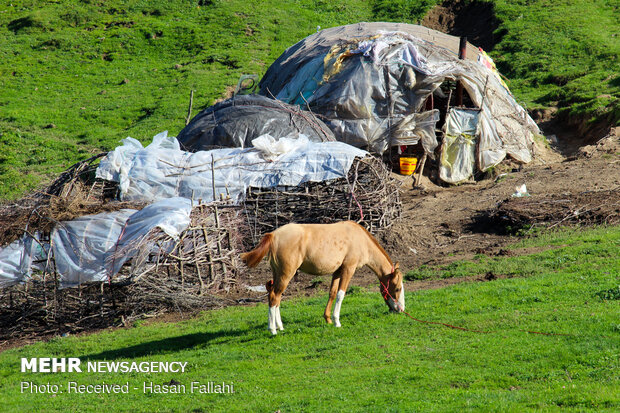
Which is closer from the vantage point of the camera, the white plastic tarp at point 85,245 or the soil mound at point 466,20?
the white plastic tarp at point 85,245

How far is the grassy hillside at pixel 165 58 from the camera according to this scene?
1263 inches

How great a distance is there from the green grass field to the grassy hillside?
15642mm

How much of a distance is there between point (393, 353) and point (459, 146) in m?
17.0

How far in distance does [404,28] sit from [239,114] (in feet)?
38.9

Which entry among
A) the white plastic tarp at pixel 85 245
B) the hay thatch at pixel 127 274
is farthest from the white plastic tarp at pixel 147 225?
the white plastic tarp at pixel 85 245

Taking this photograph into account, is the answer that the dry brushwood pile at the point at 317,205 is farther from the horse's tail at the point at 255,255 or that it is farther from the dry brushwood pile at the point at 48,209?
the horse's tail at the point at 255,255

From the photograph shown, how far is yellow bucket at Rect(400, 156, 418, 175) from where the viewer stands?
26172 mm

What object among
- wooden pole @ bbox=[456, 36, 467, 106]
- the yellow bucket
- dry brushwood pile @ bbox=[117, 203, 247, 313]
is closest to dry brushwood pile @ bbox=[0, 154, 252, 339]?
dry brushwood pile @ bbox=[117, 203, 247, 313]

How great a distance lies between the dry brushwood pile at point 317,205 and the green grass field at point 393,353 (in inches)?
160

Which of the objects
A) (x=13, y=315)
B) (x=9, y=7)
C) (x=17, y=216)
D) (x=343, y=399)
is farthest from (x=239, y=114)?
(x=9, y=7)

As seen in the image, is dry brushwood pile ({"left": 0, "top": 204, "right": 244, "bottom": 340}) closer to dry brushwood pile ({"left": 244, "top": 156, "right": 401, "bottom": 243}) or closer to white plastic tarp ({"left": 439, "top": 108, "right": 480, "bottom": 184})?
dry brushwood pile ({"left": 244, "top": 156, "right": 401, "bottom": 243})

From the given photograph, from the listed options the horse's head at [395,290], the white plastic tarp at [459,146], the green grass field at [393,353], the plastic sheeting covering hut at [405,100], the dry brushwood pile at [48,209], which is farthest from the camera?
the white plastic tarp at [459,146]

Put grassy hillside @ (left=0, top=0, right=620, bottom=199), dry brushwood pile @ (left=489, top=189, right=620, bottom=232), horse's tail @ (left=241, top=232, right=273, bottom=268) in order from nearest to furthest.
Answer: horse's tail @ (left=241, top=232, right=273, bottom=268), dry brushwood pile @ (left=489, top=189, right=620, bottom=232), grassy hillside @ (left=0, top=0, right=620, bottom=199)

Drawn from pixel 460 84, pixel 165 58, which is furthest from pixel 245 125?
pixel 165 58
